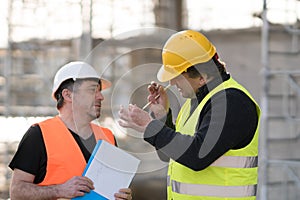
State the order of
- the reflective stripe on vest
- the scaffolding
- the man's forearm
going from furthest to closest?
the scaffolding, the man's forearm, the reflective stripe on vest

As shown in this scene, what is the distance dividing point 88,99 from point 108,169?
1.37ft

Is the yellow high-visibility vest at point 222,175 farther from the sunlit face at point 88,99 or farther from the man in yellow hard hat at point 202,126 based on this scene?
the sunlit face at point 88,99

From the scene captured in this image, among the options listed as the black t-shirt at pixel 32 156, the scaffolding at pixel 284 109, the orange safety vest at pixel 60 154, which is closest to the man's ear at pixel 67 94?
the orange safety vest at pixel 60 154

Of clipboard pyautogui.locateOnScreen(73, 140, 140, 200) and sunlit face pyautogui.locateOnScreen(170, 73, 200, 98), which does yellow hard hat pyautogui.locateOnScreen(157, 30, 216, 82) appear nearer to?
sunlit face pyautogui.locateOnScreen(170, 73, 200, 98)

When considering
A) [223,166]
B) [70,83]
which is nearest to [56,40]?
[70,83]

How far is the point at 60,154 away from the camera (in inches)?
135

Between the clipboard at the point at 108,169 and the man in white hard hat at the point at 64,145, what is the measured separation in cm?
3

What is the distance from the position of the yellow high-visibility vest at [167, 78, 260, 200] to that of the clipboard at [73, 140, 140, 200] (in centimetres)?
23

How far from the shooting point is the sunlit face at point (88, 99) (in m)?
3.52

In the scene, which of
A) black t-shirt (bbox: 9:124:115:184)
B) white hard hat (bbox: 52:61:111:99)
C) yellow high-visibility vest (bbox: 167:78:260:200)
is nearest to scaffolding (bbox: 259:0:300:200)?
white hard hat (bbox: 52:61:111:99)

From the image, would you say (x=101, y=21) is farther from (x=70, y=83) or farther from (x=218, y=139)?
(x=218, y=139)

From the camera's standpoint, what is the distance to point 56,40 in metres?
8.95

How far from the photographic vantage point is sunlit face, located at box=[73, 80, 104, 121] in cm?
352

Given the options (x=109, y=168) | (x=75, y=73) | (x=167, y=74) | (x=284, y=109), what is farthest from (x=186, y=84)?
(x=284, y=109)
